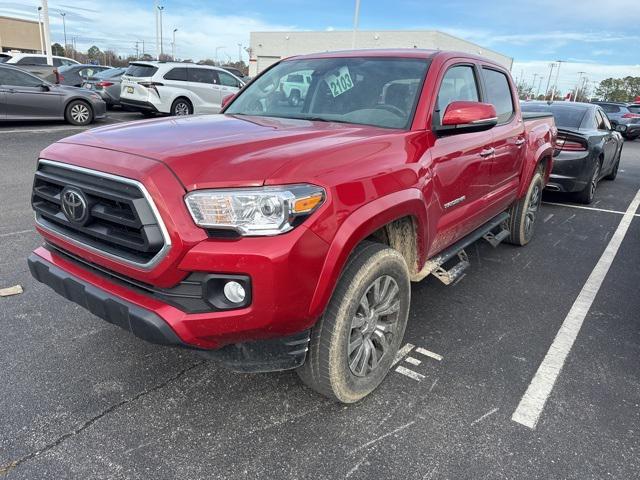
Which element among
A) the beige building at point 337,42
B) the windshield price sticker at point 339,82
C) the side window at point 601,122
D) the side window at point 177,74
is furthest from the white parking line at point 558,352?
the beige building at point 337,42

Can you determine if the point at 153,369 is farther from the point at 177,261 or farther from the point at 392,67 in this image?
the point at 392,67

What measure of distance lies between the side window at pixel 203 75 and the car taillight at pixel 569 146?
1041 centimetres

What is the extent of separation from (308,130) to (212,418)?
5.33 ft

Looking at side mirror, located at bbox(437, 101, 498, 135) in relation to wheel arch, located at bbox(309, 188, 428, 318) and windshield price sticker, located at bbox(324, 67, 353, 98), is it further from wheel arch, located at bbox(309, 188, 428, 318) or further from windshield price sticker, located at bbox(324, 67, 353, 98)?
windshield price sticker, located at bbox(324, 67, 353, 98)

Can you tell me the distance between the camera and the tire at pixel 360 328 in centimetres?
234

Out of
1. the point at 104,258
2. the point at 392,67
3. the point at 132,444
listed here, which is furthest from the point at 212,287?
the point at 392,67

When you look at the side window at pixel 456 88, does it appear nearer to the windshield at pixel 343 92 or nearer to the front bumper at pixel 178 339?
the windshield at pixel 343 92

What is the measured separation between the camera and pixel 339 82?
3.45m

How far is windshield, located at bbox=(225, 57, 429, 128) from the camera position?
10.3ft

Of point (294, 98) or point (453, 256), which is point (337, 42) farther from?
point (453, 256)

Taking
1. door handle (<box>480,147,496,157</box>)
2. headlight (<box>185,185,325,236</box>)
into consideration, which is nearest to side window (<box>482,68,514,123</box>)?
door handle (<box>480,147,496,157</box>)

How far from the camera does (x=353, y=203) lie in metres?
2.26

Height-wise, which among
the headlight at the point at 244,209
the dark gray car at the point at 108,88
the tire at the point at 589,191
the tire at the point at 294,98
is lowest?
the tire at the point at 589,191

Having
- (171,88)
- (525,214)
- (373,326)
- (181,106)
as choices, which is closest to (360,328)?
(373,326)
